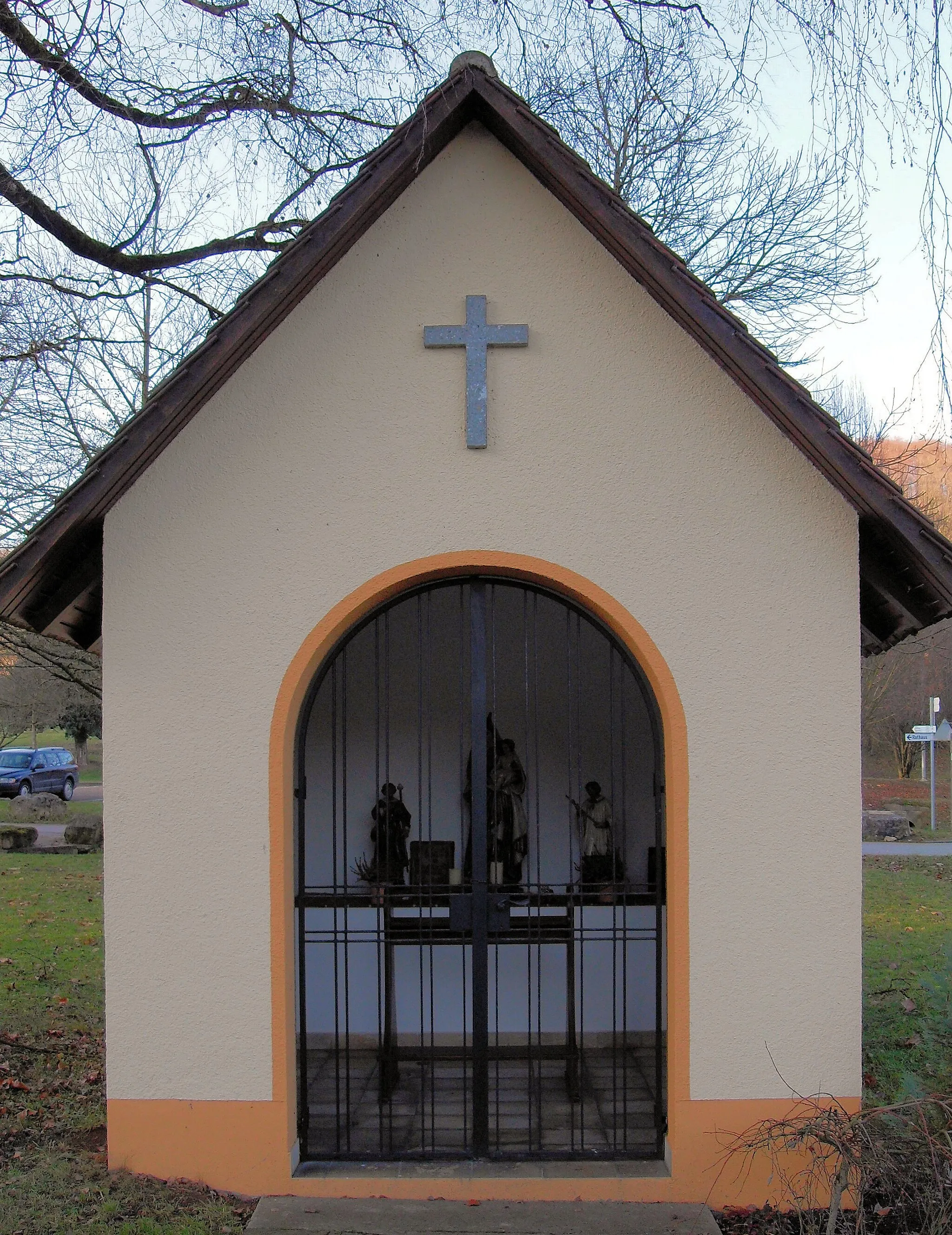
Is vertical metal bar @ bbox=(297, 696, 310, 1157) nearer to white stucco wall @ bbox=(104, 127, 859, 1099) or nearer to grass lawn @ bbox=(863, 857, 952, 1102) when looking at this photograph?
white stucco wall @ bbox=(104, 127, 859, 1099)

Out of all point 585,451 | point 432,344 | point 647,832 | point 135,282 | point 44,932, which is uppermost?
point 135,282

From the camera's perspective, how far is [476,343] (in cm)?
508

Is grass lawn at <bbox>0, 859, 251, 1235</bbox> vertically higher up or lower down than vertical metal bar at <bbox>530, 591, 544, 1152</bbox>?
lower down

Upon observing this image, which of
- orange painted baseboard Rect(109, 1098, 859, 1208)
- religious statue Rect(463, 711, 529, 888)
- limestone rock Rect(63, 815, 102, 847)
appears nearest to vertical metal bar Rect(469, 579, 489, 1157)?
orange painted baseboard Rect(109, 1098, 859, 1208)

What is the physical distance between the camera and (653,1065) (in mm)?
6996

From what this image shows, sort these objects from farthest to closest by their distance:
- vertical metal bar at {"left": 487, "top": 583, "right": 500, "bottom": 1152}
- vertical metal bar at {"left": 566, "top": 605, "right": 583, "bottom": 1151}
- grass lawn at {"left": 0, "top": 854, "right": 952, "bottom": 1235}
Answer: vertical metal bar at {"left": 566, "top": 605, "right": 583, "bottom": 1151} < vertical metal bar at {"left": 487, "top": 583, "right": 500, "bottom": 1152} < grass lawn at {"left": 0, "top": 854, "right": 952, "bottom": 1235}

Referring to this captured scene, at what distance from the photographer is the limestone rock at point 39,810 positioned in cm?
2328

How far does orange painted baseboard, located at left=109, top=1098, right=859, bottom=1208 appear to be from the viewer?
493 cm

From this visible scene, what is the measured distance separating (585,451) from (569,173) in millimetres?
1221

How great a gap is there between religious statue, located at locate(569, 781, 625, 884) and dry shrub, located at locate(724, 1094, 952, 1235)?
264 cm

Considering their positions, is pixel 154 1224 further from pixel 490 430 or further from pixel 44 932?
pixel 44 932

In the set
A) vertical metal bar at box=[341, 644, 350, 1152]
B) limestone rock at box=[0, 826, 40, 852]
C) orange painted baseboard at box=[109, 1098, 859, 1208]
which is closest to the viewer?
orange painted baseboard at box=[109, 1098, 859, 1208]

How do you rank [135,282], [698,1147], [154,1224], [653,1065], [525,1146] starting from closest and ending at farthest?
[154,1224]
[698,1147]
[525,1146]
[653,1065]
[135,282]

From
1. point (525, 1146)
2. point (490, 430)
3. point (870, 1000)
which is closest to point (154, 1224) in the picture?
point (525, 1146)
